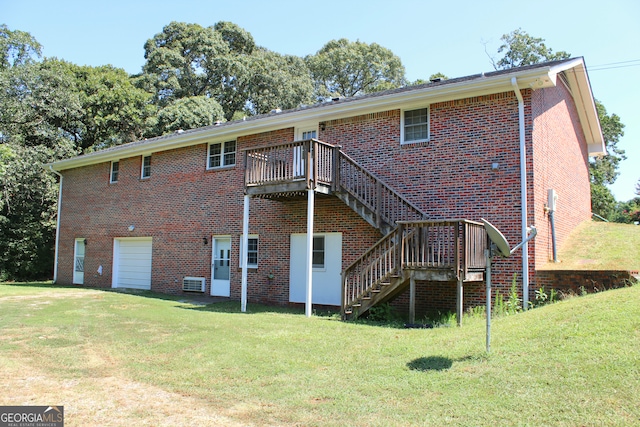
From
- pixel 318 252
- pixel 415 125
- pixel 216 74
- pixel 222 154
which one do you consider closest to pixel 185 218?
pixel 222 154

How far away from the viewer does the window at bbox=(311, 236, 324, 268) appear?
14.0 m

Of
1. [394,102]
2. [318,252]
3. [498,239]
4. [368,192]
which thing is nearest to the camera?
[498,239]

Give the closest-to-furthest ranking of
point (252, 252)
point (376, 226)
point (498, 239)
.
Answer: point (498, 239)
point (376, 226)
point (252, 252)

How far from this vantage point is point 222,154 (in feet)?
55.4

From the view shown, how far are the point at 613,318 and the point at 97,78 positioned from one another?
33.4 m

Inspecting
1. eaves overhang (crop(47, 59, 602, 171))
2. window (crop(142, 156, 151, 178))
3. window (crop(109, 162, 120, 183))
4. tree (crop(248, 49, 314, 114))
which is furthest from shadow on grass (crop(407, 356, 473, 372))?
tree (crop(248, 49, 314, 114))

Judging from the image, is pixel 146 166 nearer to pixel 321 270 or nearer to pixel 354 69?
pixel 321 270

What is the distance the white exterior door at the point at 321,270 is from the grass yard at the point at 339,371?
3623mm

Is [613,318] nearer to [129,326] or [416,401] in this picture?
[416,401]

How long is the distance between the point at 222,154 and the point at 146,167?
4283 mm

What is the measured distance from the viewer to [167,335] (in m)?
9.12

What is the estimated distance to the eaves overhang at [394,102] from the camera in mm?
11172

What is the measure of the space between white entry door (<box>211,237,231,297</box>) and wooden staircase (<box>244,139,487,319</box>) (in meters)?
3.67

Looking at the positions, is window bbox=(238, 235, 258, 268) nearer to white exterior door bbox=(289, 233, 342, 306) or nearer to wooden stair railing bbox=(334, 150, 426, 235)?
white exterior door bbox=(289, 233, 342, 306)
